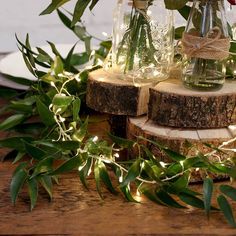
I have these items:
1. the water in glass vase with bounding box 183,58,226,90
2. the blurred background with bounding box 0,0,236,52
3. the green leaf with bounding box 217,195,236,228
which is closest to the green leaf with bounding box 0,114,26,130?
the water in glass vase with bounding box 183,58,226,90

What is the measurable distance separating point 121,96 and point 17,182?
0.70 ft

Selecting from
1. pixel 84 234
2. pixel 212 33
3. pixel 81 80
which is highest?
pixel 212 33

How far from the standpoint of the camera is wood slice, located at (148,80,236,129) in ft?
2.62

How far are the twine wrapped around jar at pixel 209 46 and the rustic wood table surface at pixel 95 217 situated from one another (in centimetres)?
22

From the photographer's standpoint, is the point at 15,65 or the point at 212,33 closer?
the point at 212,33

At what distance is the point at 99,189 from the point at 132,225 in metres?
0.08

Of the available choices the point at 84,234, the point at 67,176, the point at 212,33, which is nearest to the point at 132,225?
the point at 84,234

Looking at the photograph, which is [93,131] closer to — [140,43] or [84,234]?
[140,43]

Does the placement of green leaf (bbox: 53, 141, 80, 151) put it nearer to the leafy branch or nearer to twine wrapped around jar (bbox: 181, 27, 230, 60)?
the leafy branch

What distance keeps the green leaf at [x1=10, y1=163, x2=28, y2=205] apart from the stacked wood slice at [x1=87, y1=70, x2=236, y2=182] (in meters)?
0.17

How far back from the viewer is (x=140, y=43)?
0.89 metres

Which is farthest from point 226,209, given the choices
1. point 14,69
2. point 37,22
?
point 37,22

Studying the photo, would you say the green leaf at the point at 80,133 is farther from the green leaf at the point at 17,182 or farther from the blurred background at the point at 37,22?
the blurred background at the point at 37,22

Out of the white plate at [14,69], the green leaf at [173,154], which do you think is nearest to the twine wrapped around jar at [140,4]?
the green leaf at [173,154]
